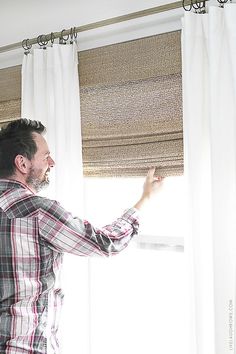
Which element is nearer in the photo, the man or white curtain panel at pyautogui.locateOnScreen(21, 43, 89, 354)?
the man

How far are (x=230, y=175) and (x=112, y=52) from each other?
0.75 m

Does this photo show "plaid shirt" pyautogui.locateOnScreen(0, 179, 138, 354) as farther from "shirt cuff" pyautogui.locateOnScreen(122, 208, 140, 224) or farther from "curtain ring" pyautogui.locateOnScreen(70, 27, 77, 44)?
"curtain ring" pyautogui.locateOnScreen(70, 27, 77, 44)

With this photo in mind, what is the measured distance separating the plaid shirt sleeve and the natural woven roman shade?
34cm

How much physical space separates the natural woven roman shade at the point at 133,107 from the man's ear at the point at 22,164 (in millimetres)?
348

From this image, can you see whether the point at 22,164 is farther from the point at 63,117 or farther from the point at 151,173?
the point at 151,173

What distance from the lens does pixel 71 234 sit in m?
1.80

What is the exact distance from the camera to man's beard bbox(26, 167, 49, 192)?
201 cm

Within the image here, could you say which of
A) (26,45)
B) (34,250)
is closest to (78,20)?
(26,45)

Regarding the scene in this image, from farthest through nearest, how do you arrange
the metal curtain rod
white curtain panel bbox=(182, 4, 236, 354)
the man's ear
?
the man's ear, the metal curtain rod, white curtain panel bbox=(182, 4, 236, 354)

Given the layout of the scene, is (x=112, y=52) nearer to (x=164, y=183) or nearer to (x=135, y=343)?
(x=164, y=183)

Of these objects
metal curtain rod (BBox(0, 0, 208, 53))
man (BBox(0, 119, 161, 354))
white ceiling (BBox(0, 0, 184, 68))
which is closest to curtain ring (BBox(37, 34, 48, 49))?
metal curtain rod (BBox(0, 0, 208, 53))

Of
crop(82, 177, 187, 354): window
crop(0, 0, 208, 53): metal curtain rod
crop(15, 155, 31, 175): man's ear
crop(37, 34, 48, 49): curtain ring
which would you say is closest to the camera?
crop(0, 0, 208, 53): metal curtain rod

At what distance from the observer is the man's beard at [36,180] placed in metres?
2.01

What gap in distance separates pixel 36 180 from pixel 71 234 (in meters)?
0.32
